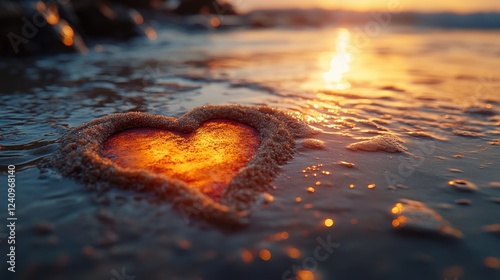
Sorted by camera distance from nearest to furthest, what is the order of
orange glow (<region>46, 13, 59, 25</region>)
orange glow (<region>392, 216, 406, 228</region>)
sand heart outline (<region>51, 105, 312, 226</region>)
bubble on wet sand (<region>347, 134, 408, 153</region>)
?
orange glow (<region>392, 216, 406, 228</region>), sand heart outline (<region>51, 105, 312, 226</region>), bubble on wet sand (<region>347, 134, 408, 153</region>), orange glow (<region>46, 13, 59, 25</region>)

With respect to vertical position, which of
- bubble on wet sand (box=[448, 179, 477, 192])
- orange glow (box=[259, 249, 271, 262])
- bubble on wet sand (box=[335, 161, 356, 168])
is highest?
bubble on wet sand (box=[448, 179, 477, 192])

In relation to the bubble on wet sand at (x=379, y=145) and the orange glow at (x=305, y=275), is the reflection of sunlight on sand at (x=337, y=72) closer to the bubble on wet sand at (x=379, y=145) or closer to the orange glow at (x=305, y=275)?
the bubble on wet sand at (x=379, y=145)

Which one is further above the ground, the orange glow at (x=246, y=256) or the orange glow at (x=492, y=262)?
the orange glow at (x=492, y=262)

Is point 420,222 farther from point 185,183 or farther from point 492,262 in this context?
point 185,183

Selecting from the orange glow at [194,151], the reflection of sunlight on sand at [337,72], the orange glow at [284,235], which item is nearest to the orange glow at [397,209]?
the orange glow at [284,235]

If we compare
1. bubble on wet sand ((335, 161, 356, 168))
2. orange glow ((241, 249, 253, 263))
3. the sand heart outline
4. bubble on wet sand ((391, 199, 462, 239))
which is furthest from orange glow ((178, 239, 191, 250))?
bubble on wet sand ((335, 161, 356, 168))

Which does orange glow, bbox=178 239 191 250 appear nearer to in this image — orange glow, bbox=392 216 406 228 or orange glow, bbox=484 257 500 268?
orange glow, bbox=392 216 406 228

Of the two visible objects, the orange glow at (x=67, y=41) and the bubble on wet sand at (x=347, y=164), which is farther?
the orange glow at (x=67, y=41)

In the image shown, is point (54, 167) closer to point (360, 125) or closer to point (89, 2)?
point (360, 125)
